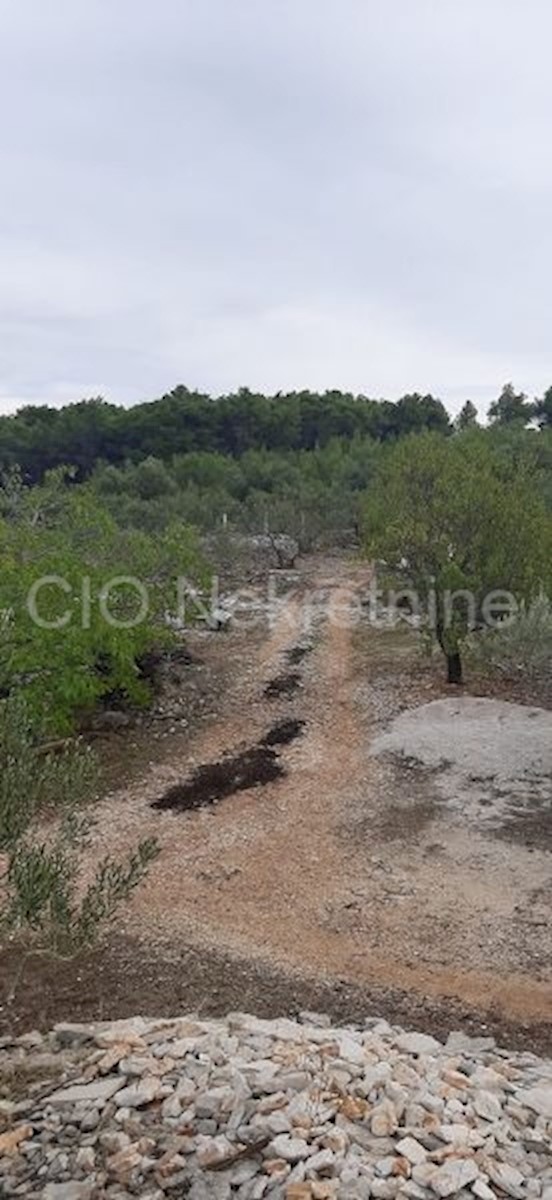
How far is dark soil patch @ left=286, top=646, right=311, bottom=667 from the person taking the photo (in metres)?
23.7

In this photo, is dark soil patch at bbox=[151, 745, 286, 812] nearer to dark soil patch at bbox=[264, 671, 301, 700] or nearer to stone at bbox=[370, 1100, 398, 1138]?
dark soil patch at bbox=[264, 671, 301, 700]

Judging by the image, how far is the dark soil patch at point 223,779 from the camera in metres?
15.0

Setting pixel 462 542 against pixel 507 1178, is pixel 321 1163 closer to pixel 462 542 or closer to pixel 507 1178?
pixel 507 1178

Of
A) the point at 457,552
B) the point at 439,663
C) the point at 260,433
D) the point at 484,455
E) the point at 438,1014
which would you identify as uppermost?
the point at 260,433

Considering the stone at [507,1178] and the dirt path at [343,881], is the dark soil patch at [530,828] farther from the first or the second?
the stone at [507,1178]

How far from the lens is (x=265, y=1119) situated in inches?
247

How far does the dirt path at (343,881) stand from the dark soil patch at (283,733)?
204mm

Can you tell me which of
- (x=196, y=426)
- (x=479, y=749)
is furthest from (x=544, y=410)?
(x=479, y=749)

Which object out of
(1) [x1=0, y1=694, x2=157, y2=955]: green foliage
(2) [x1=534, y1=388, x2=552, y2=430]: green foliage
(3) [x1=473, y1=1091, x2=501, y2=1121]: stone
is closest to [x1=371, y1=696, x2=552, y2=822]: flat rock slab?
(3) [x1=473, y1=1091, x2=501, y2=1121]: stone

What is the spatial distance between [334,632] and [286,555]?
44.8 feet

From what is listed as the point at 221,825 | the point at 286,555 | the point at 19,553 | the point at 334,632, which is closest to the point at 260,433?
the point at 286,555

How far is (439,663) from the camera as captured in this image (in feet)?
75.2

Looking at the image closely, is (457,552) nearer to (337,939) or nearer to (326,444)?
(337,939)

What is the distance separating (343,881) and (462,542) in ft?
32.9
